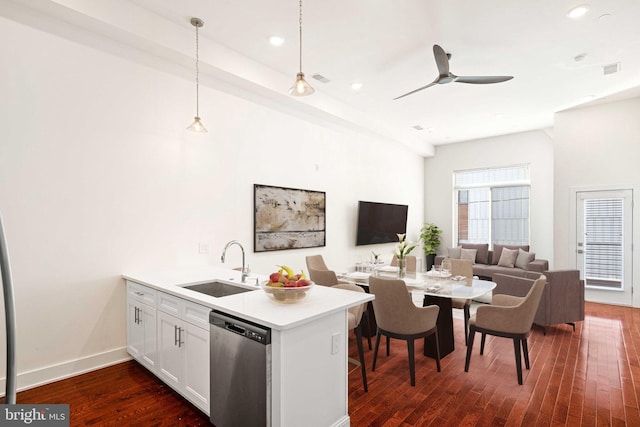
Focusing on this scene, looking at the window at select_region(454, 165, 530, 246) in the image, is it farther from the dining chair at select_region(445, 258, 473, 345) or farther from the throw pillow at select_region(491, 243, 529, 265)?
the dining chair at select_region(445, 258, 473, 345)

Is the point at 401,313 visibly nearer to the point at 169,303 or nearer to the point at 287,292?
the point at 287,292

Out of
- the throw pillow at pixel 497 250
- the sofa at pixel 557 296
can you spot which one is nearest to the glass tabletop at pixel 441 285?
the sofa at pixel 557 296

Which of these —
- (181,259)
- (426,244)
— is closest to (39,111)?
(181,259)

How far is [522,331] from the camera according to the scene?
10.3 ft

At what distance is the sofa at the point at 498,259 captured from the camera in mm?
6648

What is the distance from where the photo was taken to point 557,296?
447 cm

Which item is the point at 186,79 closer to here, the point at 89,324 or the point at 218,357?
the point at 89,324

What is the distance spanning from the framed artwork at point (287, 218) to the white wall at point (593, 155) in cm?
448

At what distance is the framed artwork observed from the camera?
15.8 feet

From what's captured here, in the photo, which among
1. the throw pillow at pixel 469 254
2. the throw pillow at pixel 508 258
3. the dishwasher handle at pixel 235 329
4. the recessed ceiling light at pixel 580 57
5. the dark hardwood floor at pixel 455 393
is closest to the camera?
the dishwasher handle at pixel 235 329

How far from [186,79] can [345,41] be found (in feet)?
6.30

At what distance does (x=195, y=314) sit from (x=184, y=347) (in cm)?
31

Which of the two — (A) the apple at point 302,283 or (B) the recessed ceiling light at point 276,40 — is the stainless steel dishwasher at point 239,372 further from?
(B) the recessed ceiling light at point 276,40

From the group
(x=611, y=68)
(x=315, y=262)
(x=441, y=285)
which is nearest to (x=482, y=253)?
(x=611, y=68)
